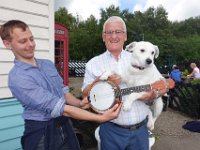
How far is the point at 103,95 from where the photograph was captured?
106 inches

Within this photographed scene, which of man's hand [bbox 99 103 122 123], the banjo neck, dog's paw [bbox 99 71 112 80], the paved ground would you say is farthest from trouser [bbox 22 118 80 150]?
the paved ground

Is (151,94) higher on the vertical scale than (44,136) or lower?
higher

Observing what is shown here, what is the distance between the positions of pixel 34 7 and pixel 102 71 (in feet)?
7.59

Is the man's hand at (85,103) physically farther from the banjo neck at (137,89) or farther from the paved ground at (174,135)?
the paved ground at (174,135)

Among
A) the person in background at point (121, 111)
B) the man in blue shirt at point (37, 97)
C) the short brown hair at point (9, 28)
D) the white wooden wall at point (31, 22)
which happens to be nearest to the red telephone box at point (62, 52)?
the white wooden wall at point (31, 22)

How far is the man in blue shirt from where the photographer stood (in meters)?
2.35

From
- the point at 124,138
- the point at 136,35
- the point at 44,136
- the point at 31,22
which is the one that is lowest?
the point at 124,138

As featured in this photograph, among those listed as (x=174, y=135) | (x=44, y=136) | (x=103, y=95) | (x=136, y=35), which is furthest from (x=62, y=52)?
(x=136, y=35)

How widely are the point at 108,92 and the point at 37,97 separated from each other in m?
0.59

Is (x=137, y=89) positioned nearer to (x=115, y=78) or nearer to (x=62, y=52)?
(x=115, y=78)

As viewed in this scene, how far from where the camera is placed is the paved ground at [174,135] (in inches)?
260

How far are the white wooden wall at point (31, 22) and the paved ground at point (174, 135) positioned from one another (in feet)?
6.81

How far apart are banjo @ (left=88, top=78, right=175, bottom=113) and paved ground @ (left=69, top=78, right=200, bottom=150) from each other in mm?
3440

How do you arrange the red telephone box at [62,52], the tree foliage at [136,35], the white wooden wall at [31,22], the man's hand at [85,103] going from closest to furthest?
1. the man's hand at [85,103]
2. the white wooden wall at [31,22]
3. the red telephone box at [62,52]
4. the tree foliage at [136,35]
